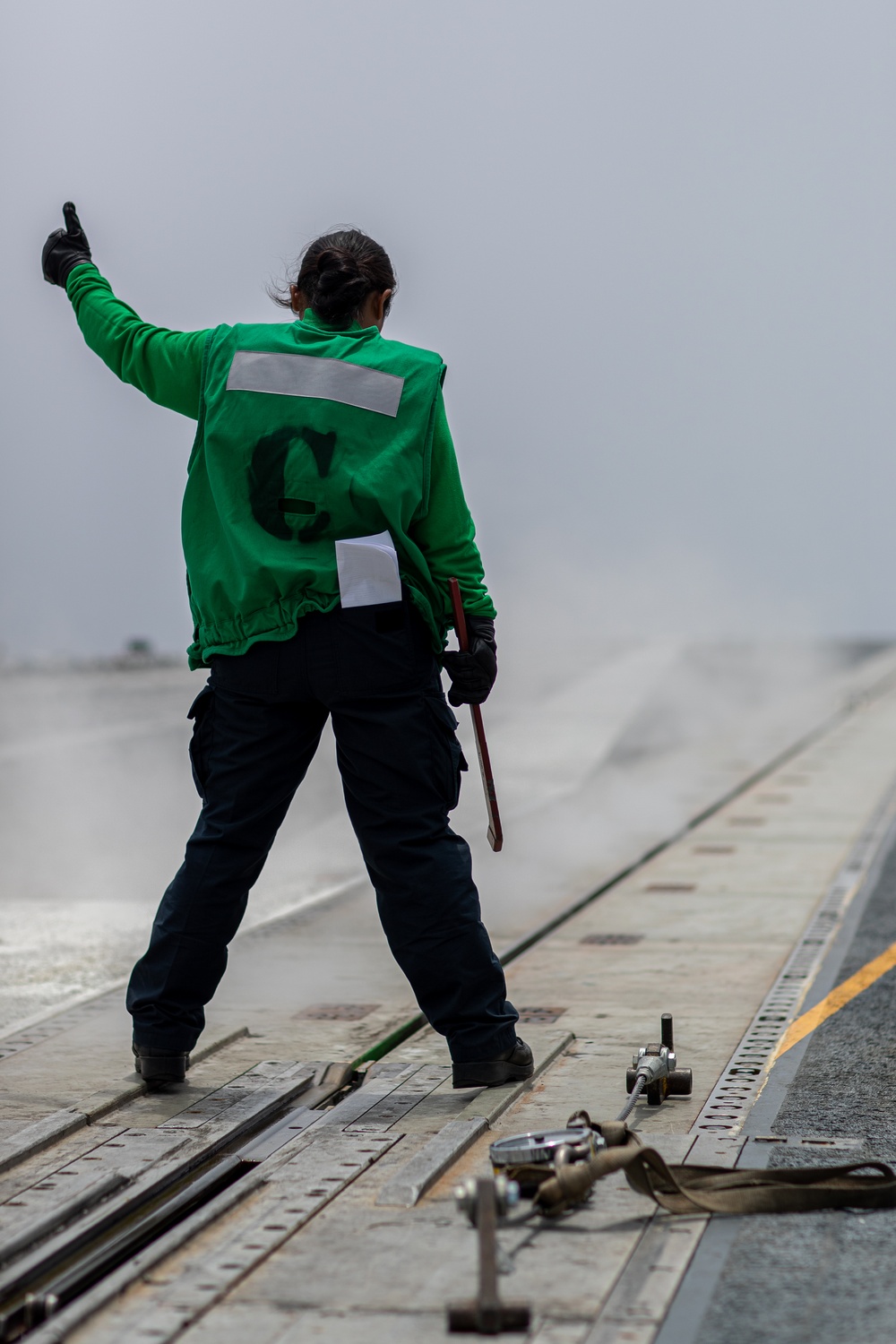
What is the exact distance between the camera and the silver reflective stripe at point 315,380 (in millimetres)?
3070

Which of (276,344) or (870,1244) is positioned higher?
(276,344)

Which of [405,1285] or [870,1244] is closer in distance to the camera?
[405,1285]

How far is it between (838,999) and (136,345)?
2528 mm

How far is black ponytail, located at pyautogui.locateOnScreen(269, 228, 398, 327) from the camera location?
318 cm

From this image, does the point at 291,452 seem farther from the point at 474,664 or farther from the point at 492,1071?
the point at 492,1071

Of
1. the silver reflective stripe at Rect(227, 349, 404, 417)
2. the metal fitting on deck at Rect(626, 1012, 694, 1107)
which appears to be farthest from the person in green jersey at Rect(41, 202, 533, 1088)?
the metal fitting on deck at Rect(626, 1012, 694, 1107)

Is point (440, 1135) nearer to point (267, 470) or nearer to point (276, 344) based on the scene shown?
point (267, 470)

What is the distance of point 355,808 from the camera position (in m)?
3.20

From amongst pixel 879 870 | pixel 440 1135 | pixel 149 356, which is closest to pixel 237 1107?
pixel 440 1135

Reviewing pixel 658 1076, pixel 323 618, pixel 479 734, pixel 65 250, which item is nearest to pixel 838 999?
pixel 658 1076

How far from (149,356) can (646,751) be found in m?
10.5

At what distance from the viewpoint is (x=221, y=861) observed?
3.14 metres

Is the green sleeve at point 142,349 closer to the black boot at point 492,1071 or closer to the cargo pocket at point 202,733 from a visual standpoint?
the cargo pocket at point 202,733

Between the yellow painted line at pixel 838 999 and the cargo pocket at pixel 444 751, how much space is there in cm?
106
